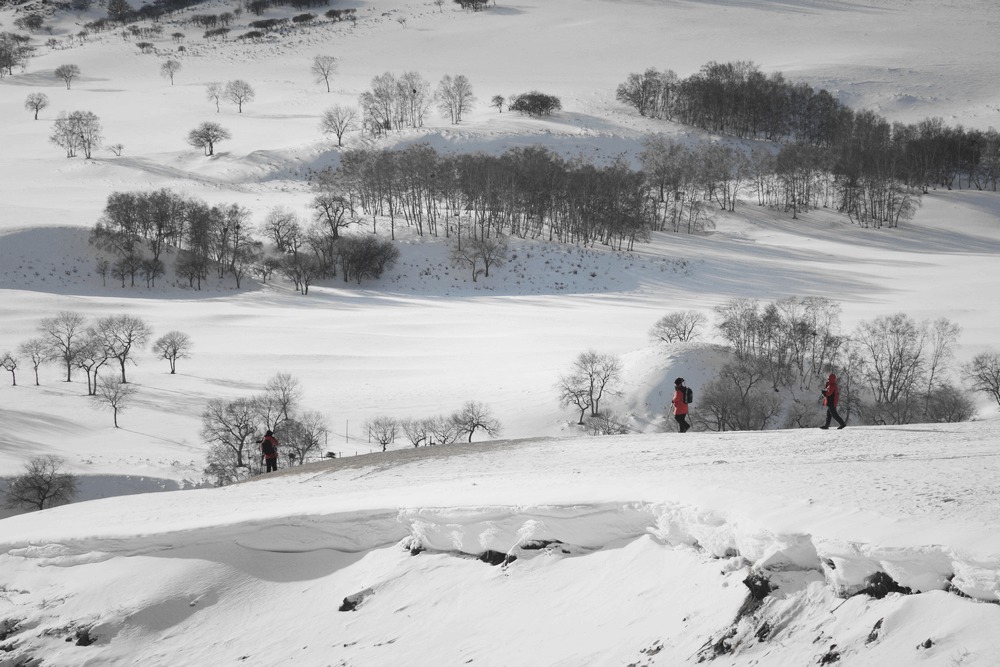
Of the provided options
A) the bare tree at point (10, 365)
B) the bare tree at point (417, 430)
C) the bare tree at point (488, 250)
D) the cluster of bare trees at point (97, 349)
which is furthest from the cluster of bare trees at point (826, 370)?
the bare tree at point (10, 365)

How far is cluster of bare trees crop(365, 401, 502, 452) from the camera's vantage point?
4356cm

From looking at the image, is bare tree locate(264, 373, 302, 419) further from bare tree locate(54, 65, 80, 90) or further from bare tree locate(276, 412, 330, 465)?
bare tree locate(54, 65, 80, 90)

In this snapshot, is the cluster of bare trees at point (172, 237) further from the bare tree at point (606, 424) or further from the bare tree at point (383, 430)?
the bare tree at point (606, 424)

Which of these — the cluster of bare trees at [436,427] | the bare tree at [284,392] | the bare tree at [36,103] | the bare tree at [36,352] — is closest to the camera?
the cluster of bare trees at [436,427]

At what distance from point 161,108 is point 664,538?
168 metres

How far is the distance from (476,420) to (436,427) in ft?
7.40

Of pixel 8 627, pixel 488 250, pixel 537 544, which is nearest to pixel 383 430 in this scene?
pixel 8 627

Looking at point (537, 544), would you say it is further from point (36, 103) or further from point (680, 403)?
point (36, 103)

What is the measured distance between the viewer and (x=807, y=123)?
152500 millimetres

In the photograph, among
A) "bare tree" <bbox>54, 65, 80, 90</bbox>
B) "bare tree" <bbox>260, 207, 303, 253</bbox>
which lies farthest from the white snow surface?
"bare tree" <bbox>54, 65, 80, 90</bbox>

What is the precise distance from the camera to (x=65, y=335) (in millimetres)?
61625

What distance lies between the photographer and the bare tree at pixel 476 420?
43625mm

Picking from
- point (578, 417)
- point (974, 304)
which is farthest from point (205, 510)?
point (974, 304)

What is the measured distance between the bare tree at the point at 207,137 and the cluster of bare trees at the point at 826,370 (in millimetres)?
98384
